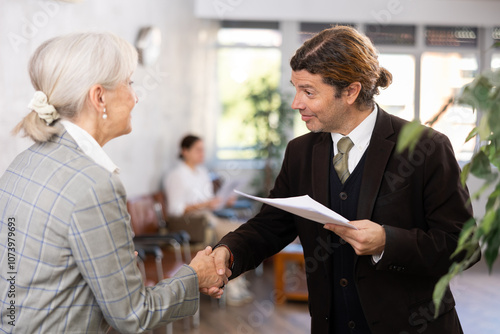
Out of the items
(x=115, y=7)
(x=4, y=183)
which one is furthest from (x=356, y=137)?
(x=115, y=7)

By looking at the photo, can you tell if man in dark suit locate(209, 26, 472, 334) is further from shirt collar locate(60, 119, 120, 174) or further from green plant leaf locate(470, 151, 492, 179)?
shirt collar locate(60, 119, 120, 174)

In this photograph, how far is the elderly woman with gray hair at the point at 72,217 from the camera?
1.46m

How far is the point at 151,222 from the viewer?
18.3ft

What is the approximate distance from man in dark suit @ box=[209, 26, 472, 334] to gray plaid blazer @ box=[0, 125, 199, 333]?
23.3 inches

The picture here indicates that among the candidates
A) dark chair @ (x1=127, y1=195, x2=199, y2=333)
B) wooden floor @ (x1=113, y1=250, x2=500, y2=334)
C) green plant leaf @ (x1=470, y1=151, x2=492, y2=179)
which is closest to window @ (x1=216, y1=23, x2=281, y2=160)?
wooden floor @ (x1=113, y1=250, x2=500, y2=334)

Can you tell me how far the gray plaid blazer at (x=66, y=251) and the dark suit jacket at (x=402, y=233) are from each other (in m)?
0.69

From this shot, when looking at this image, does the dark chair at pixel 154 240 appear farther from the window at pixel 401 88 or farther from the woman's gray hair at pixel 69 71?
the window at pixel 401 88

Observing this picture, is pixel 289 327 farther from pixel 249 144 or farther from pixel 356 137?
pixel 249 144

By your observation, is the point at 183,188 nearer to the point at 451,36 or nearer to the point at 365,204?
the point at 365,204

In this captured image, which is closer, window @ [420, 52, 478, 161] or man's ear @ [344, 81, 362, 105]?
man's ear @ [344, 81, 362, 105]

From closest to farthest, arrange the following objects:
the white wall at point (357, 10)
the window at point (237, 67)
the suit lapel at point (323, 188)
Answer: the suit lapel at point (323, 188), the white wall at point (357, 10), the window at point (237, 67)

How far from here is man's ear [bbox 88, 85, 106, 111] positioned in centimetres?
162

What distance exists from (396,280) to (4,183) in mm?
1230

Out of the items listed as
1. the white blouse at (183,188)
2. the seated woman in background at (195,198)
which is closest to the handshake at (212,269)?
the seated woman in background at (195,198)
